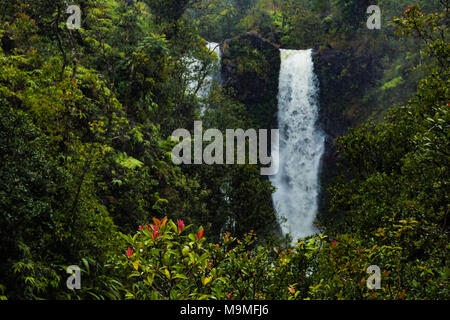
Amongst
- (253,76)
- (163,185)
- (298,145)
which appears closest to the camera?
(163,185)

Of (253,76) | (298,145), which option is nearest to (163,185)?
(298,145)

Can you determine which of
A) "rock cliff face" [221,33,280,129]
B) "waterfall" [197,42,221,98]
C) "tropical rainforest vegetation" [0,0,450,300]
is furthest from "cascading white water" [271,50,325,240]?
"waterfall" [197,42,221,98]

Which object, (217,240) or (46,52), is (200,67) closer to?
(46,52)

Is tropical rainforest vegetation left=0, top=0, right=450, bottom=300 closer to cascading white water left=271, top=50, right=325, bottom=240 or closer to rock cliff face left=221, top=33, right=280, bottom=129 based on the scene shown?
cascading white water left=271, top=50, right=325, bottom=240

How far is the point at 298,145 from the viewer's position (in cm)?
1977

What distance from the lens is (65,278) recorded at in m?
4.15

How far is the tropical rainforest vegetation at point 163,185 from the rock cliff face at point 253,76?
3961mm

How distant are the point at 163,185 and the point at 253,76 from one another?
45.2 feet

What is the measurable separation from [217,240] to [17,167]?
7272mm

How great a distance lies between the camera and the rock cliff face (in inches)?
821

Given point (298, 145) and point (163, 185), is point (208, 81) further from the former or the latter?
point (298, 145)

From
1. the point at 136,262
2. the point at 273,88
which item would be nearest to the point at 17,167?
the point at 136,262

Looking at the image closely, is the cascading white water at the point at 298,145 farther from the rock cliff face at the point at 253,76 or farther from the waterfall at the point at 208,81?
the waterfall at the point at 208,81

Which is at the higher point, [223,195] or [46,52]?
[46,52]
